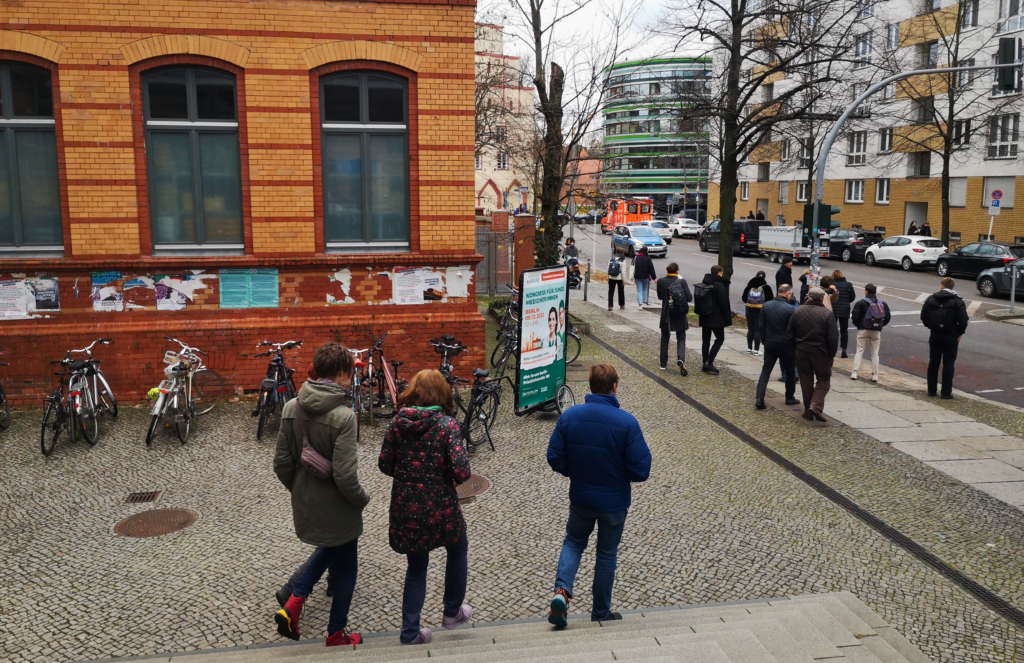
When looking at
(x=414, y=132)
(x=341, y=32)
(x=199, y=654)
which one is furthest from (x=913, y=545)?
(x=341, y=32)

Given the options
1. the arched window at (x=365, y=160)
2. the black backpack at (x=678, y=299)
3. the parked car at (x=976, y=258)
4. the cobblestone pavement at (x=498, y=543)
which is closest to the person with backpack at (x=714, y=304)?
the black backpack at (x=678, y=299)

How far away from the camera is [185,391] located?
32.4 ft

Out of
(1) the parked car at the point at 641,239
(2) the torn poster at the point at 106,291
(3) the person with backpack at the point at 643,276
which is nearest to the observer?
(2) the torn poster at the point at 106,291

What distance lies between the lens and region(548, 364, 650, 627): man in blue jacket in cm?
503

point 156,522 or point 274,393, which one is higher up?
point 274,393

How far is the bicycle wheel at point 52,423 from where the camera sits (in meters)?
9.09

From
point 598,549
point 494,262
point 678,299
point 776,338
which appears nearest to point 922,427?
point 776,338

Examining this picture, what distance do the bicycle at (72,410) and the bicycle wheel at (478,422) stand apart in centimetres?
425

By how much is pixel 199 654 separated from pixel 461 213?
7.89 m

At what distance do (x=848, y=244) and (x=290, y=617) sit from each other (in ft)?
128

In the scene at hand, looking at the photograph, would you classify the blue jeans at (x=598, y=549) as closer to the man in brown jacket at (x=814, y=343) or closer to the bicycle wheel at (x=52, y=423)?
the man in brown jacket at (x=814, y=343)

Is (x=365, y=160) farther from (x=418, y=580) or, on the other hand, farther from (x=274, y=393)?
(x=418, y=580)

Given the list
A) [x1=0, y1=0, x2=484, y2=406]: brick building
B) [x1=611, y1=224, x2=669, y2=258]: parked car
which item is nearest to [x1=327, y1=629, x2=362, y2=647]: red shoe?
[x1=0, y1=0, x2=484, y2=406]: brick building

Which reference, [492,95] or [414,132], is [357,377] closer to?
[414,132]
